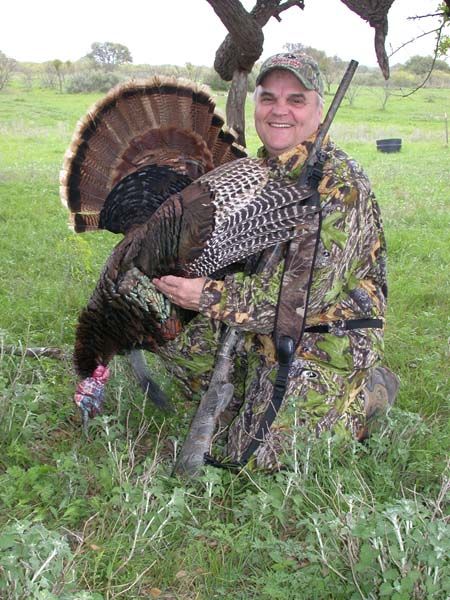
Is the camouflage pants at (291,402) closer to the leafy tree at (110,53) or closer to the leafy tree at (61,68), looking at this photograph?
the leafy tree at (61,68)

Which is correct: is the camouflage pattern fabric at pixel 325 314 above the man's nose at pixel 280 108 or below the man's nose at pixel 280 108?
below

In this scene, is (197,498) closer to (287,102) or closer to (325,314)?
(325,314)

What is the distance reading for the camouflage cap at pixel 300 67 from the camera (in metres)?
2.71

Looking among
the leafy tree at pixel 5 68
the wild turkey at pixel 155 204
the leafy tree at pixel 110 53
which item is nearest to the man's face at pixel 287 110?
the wild turkey at pixel 155 204

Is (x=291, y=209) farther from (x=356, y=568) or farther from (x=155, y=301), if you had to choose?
(x=356, y=568)

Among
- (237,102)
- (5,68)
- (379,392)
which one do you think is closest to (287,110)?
(379,392)

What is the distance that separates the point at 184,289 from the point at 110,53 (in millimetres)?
52175

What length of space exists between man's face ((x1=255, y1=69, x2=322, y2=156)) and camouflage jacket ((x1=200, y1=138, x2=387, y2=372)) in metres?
0.09

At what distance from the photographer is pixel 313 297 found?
8.87 ft

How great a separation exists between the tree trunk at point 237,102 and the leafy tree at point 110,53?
46775mm

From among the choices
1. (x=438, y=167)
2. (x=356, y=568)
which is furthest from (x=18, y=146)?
(x=356, y=568)

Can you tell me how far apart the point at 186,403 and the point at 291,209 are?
53.1 inches

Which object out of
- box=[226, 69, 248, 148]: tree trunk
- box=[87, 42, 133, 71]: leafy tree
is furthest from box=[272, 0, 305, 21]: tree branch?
box=[87, 42, 133, 71]: leafy tree

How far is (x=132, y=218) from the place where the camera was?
3.29m
